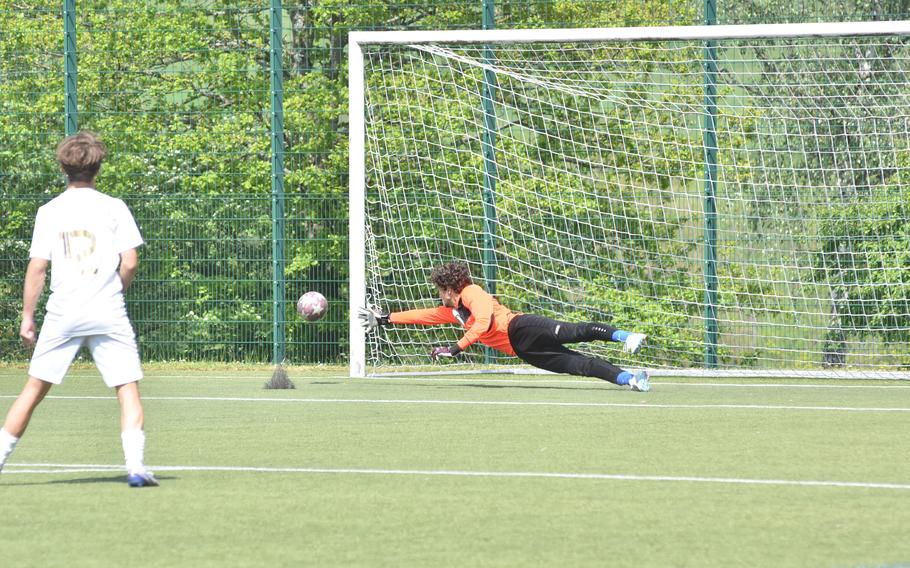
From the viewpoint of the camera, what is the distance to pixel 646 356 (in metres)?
14.9

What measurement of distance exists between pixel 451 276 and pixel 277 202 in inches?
153

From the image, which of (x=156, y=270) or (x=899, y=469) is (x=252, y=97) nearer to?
(x=156, y=270)

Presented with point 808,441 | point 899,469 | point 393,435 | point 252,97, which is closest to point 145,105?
point 252,97

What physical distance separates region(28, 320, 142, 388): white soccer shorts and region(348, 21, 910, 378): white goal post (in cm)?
789

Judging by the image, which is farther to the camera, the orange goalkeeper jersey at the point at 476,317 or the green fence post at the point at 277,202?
the green fence post at the point at 277,202

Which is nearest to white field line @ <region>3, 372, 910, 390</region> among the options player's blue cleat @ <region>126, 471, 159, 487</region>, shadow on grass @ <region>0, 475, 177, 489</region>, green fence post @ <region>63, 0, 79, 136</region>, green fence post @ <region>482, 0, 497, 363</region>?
green fence post @ <region>482, 0, 497, 363</region>

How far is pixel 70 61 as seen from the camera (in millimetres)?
16422

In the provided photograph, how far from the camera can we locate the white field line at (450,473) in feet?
21.6

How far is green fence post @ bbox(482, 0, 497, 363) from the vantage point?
1515 cm

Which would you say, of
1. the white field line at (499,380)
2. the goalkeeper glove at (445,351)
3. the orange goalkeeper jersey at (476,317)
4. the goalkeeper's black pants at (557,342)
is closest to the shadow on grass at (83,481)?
the goalkeeper glove at (445,351)

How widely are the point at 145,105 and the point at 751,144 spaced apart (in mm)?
7194

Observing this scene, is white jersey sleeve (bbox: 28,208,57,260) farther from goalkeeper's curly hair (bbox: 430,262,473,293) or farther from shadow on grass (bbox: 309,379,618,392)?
shadow on grass (bbox: 309,379,618,392)

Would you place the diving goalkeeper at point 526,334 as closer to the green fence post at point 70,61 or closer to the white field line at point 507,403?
the white field line at point 507,403

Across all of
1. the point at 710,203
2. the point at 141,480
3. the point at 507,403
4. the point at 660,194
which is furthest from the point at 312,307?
the point at 141,480
